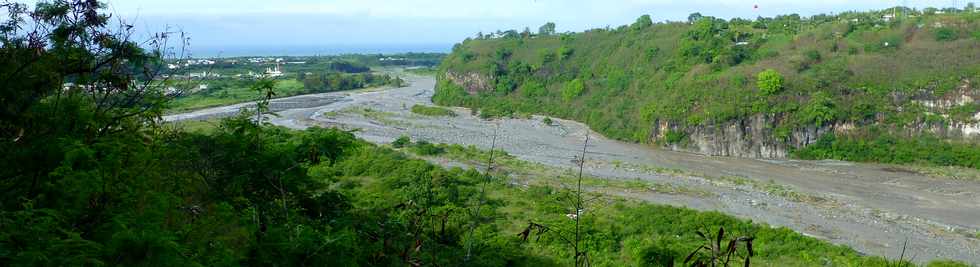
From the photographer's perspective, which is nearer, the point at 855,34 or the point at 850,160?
the point at 850,160

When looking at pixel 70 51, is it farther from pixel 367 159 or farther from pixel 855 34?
pixel 855 34

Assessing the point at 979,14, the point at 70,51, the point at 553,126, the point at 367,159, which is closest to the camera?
the point at 70,51

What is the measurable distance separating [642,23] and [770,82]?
91.0ft

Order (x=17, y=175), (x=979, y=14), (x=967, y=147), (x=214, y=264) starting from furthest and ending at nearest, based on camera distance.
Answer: (x=979, y=14), (x=967, y=147), (x=17, y=175), (x=214, y=264)

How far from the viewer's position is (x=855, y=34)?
147 feet

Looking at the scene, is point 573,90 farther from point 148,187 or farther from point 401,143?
point 148,187

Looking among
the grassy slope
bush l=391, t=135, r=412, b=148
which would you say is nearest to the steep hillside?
the grassy slope

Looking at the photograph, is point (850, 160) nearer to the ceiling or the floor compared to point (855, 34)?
nearer to the floor

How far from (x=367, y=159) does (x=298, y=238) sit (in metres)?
24.9

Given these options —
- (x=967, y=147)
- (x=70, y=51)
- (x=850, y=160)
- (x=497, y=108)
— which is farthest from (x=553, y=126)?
(x=70, y=51)

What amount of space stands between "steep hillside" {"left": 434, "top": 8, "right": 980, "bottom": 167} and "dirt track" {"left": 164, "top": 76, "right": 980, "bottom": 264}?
1.86 metres

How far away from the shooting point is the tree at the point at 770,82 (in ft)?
127

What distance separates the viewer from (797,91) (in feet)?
126

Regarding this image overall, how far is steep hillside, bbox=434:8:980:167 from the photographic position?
116 feet
